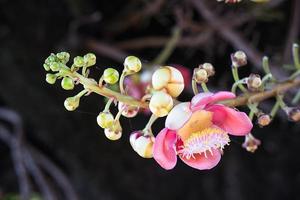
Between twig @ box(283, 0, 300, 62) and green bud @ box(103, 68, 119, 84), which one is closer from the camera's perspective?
green bud @ box(103, 68, 119, 84)

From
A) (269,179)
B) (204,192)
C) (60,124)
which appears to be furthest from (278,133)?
(60,124)

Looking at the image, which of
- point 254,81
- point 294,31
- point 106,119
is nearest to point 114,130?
point 106,119

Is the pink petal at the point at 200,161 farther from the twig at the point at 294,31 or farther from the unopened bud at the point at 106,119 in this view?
the twig at the point at 294,31

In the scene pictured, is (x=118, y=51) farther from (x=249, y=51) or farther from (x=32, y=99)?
(x=249, y=51)

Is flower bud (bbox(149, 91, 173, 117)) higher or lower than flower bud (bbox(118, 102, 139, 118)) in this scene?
lower

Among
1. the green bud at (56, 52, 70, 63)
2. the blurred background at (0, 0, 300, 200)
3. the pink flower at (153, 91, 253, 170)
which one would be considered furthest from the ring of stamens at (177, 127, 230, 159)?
the blurred background at (0, 0, 300, 200)

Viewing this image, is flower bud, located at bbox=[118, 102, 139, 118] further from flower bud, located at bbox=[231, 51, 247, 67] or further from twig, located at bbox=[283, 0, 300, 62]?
twig, located at bbox=[283, 0, 300, 62]
